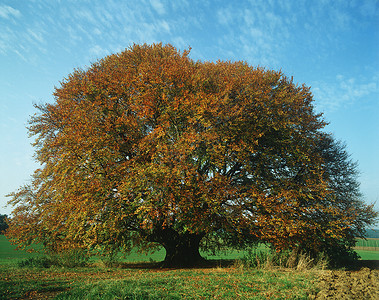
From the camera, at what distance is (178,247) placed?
17391mm

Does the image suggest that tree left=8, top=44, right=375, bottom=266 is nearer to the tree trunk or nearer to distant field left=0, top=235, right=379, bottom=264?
the tree trunk

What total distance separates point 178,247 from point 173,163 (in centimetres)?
718

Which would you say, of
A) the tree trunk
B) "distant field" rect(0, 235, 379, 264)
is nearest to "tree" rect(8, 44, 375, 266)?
the tree trunk

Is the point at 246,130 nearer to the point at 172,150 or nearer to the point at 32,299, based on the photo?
the point at 172,150

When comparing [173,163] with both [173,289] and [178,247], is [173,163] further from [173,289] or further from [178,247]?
[178,247]

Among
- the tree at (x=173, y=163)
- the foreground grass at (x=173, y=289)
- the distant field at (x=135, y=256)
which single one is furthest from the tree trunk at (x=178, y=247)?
the foreground grass at (x=173, y=289)

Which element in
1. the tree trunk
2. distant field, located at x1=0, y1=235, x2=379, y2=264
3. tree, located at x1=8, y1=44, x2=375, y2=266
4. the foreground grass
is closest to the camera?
the foreground grass

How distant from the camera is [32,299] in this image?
7.30 meters

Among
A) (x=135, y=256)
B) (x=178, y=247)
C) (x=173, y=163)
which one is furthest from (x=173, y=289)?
(x=135, y=256)

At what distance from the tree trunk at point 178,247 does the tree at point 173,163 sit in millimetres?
68

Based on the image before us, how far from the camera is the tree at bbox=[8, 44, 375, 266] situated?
43.2 ft

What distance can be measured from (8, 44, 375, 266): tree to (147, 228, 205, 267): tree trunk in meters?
0.07

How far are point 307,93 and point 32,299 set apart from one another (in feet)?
61.1

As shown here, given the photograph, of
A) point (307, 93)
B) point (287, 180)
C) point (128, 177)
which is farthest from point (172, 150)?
point (307, 93)
